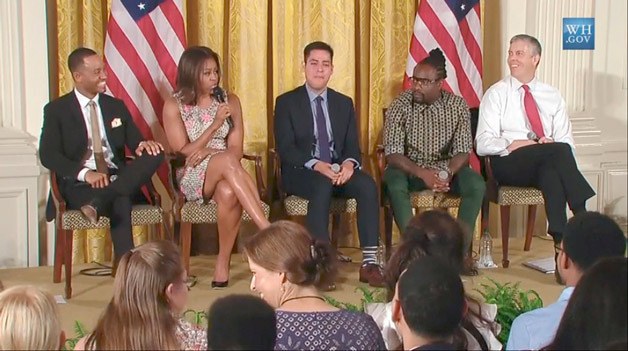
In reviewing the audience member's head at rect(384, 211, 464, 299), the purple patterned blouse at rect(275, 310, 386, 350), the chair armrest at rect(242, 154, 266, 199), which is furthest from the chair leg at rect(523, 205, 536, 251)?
the purple patterned blouse at rect(275, 310, 386, 350)

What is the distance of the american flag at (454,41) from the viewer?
6.80 m

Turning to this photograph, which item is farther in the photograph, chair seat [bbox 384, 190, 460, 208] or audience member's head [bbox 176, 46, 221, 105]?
chair seat [bbox 384, 190, 460, 208]

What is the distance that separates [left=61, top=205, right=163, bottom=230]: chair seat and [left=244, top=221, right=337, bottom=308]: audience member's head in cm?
242

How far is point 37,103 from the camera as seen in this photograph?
20.2ft

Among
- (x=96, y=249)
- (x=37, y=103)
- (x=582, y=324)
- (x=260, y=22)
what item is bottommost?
(x=96, y=249)

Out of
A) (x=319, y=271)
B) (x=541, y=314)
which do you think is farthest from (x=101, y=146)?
(x=541, y=314)

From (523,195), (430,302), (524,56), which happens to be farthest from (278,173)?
(430,302)

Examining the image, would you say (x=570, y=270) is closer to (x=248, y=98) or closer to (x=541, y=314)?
(x=541, y=314)

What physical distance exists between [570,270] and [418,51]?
3.85m

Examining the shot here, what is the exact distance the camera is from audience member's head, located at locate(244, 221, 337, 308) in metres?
3.19

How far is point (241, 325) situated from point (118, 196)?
3545 mm

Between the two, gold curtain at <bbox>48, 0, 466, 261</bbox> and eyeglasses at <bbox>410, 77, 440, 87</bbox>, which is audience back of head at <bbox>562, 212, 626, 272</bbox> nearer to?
eyeglasses at <bbox>410, 77, 440, 87</bbox>

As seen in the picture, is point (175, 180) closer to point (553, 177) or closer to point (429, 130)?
point (429, 130)

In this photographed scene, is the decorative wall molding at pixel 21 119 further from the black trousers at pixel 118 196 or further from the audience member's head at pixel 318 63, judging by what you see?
the audience member's head at pixel 318 63
